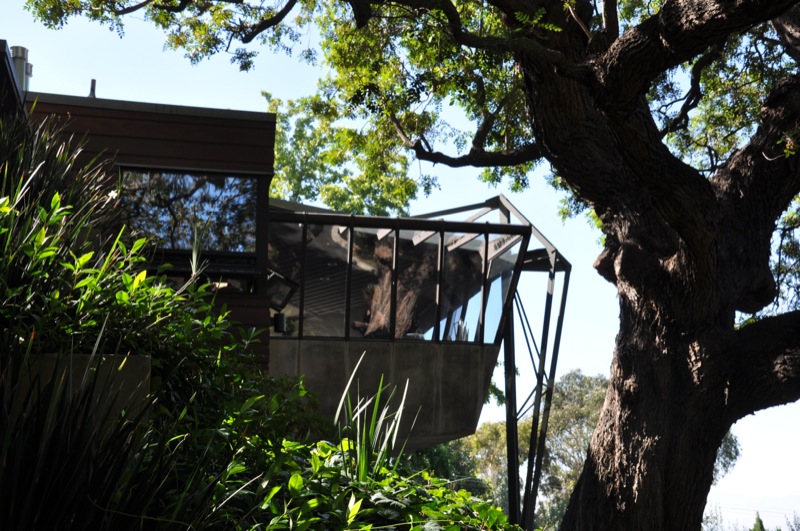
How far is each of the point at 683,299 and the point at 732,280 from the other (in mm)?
908

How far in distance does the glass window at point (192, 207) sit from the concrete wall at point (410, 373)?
13.2 ft

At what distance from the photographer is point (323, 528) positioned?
3.48 meters

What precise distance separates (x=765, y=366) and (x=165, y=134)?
26.9 ft

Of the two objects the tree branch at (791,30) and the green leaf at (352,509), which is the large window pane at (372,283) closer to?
the tree branch at (791,30)

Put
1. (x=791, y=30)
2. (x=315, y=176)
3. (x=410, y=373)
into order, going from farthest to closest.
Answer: (x=315, y=176), (x=410, y=373), (x=791, y=30)

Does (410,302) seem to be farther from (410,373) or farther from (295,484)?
(295,484)

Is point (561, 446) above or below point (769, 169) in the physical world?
below

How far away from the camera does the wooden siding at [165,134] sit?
12.4 m

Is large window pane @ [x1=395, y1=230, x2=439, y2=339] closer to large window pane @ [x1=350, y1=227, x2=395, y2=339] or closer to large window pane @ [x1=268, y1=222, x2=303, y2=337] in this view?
large window pane @ [x1=350, y1=227, x2=395, y2=339]

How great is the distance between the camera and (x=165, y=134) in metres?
12.5

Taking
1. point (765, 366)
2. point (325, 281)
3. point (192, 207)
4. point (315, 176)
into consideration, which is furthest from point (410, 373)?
point (315, 176)

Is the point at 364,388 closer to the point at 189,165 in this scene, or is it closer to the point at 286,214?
the point at 286,214

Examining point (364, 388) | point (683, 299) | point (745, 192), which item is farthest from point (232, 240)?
point (745, 192)

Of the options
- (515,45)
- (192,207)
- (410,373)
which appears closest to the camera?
(515,45)
